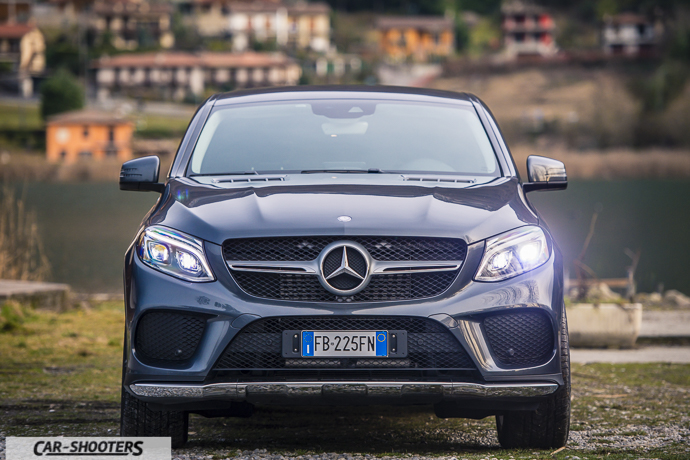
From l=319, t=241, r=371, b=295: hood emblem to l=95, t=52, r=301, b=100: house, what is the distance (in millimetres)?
116791

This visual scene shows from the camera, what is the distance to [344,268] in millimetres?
3781

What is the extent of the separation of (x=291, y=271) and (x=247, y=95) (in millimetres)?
2021

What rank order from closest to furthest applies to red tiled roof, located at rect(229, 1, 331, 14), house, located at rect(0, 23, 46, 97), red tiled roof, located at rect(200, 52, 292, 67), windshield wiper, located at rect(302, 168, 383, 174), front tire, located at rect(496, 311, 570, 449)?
front tire, located at rect(496, 311, 570, 449) < windshield wiper, located at rect(302, 168, 383, 174) < red tiled roof, located at rect(200, 52, 292, 67) < house, located at rect(0, 23, 46, 97) < red tiled roof, located at rect(229, 1, 331, 14)

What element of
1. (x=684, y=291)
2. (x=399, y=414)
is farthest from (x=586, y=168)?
(x=399, y=414)

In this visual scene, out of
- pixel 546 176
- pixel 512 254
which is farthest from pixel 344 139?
pixel 512 254

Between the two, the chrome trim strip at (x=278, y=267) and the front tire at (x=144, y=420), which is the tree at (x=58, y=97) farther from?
the chrome trim strip at (x=278, y=267)

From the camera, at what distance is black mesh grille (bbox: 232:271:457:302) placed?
3812mm

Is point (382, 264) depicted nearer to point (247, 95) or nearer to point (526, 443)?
point (526, 443)

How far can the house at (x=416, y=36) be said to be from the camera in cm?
15725

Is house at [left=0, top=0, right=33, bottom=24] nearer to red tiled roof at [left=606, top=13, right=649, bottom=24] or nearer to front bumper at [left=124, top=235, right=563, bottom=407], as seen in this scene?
red tiled roof at [left=606, top=13, right=649, bottom=24]

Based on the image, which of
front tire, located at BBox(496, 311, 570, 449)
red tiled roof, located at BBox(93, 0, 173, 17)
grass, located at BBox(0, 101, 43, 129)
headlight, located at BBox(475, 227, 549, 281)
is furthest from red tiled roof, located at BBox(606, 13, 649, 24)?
headlight, located at BBox(475, 227, 549, 281)

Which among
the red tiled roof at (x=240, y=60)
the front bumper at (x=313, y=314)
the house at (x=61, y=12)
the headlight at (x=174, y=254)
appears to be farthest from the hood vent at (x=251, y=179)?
the house at (x=61, y=12)

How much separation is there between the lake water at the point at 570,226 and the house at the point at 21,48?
76.1 meters

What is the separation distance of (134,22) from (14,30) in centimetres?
1840
